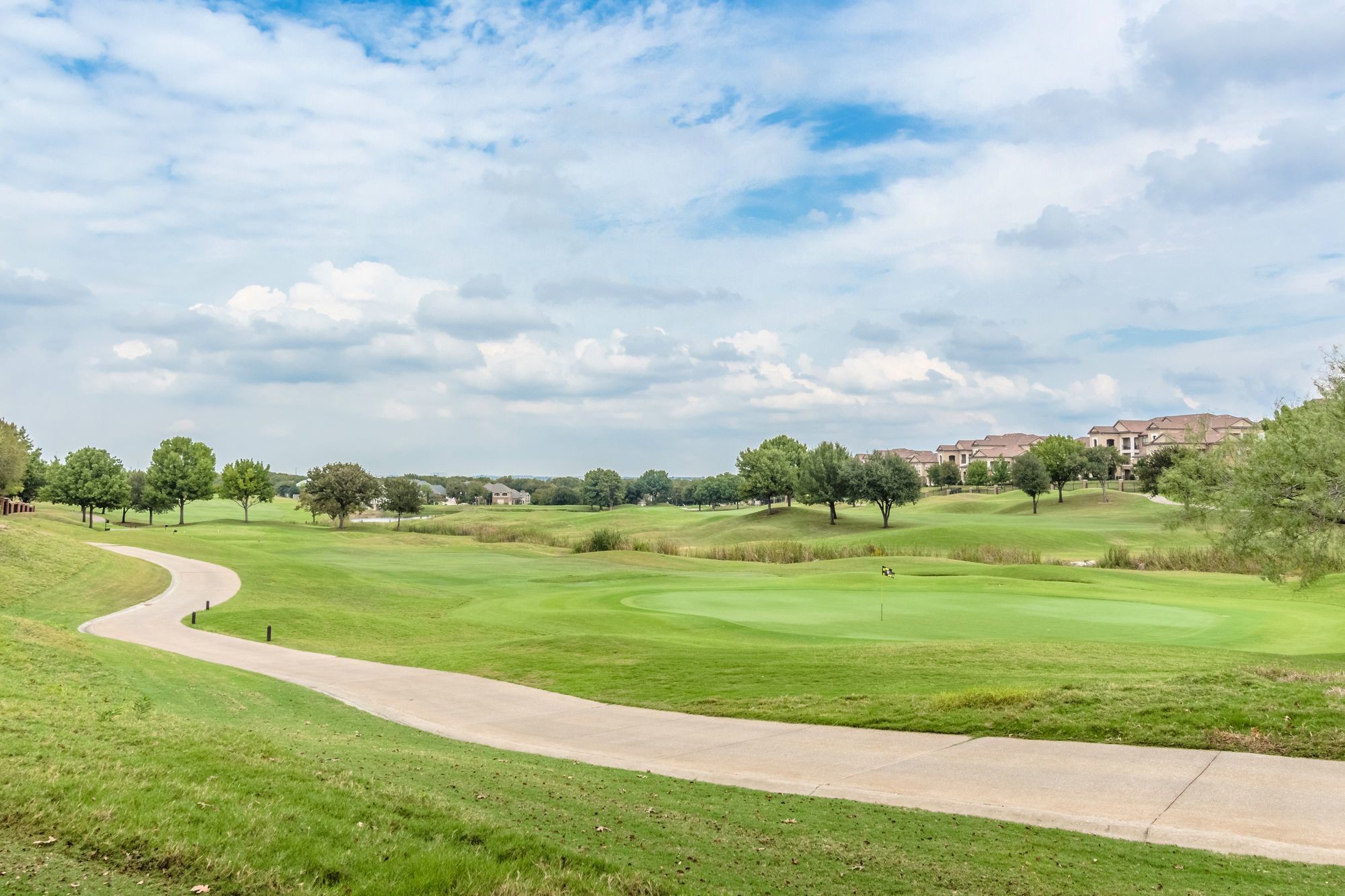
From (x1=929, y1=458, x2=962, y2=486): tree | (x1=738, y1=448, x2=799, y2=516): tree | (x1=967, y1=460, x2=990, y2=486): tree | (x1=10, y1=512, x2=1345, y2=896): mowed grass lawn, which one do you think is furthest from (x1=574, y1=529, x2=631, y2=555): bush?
(x1=929, y1=458, x2=962, y2=486): tree

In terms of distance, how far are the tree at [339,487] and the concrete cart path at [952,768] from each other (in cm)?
8000

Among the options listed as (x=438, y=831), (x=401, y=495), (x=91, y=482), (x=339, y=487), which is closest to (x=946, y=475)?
(x=401, y=495)

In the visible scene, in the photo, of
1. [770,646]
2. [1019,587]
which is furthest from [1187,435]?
[770,646]

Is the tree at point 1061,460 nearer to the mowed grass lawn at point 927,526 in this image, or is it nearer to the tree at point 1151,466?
the mowed grass lawn at point 927,526

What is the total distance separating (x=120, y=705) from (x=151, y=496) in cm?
8693

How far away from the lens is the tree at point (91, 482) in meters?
80.6

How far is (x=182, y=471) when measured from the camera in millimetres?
88062

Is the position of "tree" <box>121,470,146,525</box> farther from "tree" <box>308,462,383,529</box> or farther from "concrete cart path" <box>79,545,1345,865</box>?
"concrete cart path" <box>79,545,1345,865</box>

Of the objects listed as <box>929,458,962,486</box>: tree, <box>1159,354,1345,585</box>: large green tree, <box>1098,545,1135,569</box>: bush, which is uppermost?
<box>929,458,962,486</box>: tree

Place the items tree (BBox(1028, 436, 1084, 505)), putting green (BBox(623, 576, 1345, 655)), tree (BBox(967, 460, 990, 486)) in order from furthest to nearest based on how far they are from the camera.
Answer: tree (BBox(967, 460, 990, 486)), tree (BBox(1028, 436, 1084, 505)), putting green (BBox(623, 576, 1345, 655))

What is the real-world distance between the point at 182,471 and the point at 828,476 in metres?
65.1

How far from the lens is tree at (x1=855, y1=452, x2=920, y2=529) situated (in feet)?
270

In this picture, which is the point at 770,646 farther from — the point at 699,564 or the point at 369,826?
the point at 699,564

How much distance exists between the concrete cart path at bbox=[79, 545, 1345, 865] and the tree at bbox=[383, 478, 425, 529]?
Result: 8304cm
